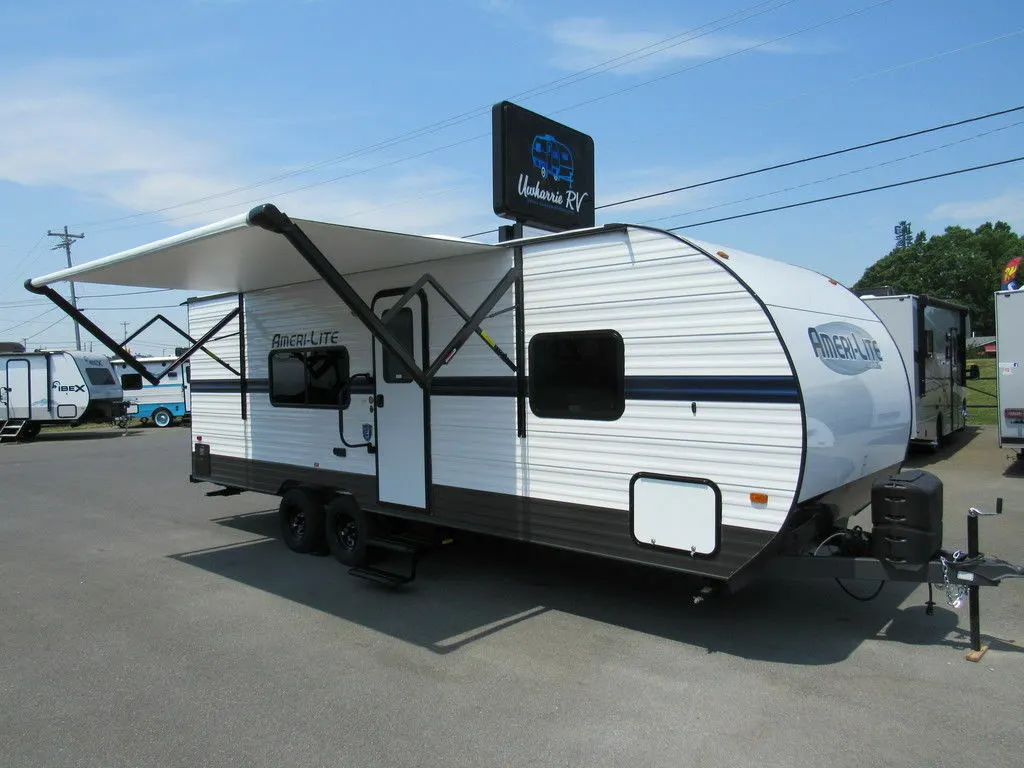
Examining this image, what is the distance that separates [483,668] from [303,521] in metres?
3.77

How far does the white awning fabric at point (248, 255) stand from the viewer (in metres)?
5.39

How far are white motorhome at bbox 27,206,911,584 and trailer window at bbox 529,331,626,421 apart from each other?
0.02 metres

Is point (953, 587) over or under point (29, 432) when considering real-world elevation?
over

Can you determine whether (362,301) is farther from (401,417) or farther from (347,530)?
(347,530)

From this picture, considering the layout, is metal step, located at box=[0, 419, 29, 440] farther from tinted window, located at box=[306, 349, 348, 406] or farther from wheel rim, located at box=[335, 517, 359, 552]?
wheel rim, located at box=[335, 517, 359, 552]

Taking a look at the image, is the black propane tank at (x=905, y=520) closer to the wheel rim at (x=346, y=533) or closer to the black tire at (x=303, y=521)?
the wheel rim at (x=346, y=533)

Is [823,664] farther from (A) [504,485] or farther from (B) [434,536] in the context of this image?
(B) [434,536]

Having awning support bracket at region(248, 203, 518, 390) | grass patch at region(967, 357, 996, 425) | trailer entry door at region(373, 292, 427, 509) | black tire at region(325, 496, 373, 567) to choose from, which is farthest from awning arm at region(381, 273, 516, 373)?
grass patch at region(967, 357, 996, 425)

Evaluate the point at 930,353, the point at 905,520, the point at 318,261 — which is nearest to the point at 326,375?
the point at 318,261

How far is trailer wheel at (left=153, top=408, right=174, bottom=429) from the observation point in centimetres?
2680

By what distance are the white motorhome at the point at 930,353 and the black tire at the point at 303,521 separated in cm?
796

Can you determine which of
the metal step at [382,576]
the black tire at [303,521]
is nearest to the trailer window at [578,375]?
the metal step at [382,576]

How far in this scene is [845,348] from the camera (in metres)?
5.52

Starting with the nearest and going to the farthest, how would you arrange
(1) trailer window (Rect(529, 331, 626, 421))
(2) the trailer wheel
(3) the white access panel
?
1. (3) the white access panel
2. (1) trailer window (Rect(529, 331, 626, 421))
3. (2) the trailer wheel
